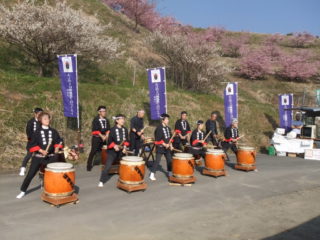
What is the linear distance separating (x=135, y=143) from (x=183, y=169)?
116 inches

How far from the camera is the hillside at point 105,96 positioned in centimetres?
1140

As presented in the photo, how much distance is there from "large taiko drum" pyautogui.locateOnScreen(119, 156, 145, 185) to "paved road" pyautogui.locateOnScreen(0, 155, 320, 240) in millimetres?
350

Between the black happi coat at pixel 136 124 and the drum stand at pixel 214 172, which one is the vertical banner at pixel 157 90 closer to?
the black happi coat at pixel 136 124

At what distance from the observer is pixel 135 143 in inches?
436

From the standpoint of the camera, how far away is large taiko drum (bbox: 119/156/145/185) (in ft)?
24.9

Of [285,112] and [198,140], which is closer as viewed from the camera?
[198,140]

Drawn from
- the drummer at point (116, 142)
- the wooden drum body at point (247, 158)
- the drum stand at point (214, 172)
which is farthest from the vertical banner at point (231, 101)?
the drummer at point (116, 142)

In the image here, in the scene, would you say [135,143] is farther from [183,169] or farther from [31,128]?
[31,128]

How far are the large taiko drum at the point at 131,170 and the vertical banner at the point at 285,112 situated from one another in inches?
558

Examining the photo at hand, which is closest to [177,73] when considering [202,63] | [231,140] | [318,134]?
[202,63]

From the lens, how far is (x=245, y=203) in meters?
7.14

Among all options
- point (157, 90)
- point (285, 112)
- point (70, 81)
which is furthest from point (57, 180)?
point (285, 112)

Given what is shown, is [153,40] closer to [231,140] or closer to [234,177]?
[231,140]

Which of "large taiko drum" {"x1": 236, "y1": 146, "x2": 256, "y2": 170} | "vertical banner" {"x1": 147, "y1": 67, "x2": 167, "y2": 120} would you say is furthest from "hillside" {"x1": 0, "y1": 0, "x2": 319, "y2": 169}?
"large taiko drum" {"x1": 236, "y1": 146, "x2": 256, "y2": 170}
